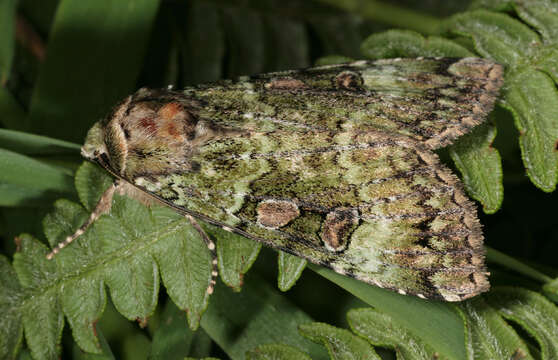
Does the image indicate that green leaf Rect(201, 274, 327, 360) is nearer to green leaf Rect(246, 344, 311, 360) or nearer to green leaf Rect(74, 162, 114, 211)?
green leaf Rect(246, 344, 311, 360)

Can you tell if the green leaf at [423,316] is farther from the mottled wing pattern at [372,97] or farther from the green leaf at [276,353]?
the mottled wing pattern at [372,97]

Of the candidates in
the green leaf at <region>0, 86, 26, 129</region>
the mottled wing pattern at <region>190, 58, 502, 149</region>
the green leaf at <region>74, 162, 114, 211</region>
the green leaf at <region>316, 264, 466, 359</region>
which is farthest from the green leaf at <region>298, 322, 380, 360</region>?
the green leaf at <region>0, 86, 26, 129</region>

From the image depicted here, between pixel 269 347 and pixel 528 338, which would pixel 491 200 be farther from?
pixel 269 347

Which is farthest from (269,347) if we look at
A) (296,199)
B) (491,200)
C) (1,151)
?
(1,151)

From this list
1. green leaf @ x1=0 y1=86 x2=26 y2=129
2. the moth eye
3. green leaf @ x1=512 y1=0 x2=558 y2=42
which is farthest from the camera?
green leaf @ x1=0 y1=86 x2=26 y2=129

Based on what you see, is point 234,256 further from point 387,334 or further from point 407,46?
point 407,46

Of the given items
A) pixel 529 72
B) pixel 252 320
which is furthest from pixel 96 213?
pixel 529 72
